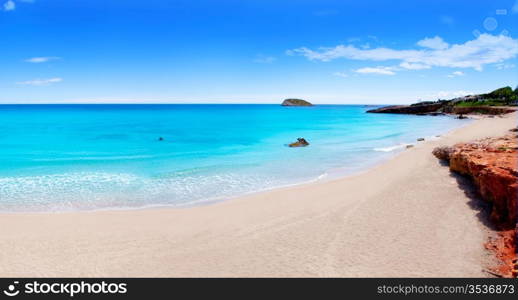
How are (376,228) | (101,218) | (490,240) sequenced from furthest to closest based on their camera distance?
(101,218) → (376,228) → (490,240)

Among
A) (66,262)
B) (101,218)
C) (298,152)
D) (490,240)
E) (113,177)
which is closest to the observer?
(66,262)

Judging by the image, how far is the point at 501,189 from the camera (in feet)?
40.6

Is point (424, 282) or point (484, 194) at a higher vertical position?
point (484, 194)

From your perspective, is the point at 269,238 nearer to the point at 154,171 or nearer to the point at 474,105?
the point at 154,171

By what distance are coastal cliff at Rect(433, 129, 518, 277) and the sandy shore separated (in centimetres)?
57

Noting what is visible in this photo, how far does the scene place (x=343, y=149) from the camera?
115 ft

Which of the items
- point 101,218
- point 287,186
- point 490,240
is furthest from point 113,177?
point 490,240

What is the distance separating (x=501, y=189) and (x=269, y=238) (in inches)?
362

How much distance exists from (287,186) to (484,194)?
982cm

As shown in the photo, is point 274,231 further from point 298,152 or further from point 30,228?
point 298,152

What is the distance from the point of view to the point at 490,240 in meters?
10.9

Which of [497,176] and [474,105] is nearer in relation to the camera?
[497,176]

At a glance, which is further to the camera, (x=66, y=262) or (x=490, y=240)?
(x=490, y=240)

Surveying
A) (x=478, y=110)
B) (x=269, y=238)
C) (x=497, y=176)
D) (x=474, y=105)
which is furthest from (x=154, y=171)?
(x=474, y=105)
